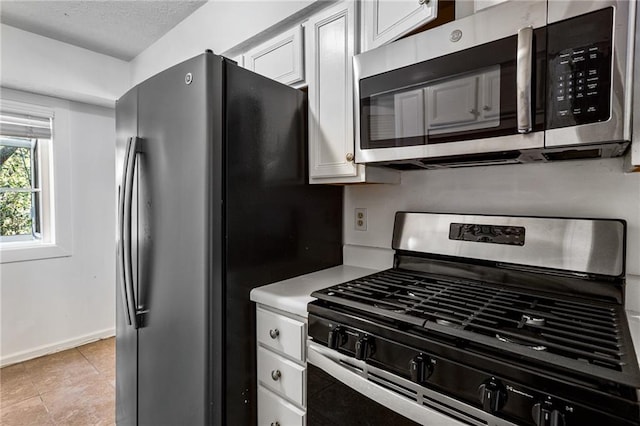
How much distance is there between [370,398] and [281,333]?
0.43m

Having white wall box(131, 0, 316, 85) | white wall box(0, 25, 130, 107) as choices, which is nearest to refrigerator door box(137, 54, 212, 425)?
white wall box(131, 0, 316, 85)

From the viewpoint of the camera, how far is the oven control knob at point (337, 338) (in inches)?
39.9

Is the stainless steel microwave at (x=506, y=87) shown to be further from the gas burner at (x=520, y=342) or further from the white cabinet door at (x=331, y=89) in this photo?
the gas burner at (x=520, y=342)

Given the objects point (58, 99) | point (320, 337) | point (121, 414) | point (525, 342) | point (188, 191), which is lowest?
point (121, 414)

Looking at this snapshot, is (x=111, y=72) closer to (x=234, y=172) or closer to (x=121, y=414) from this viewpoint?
(x=234, y=172)

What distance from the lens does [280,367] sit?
4.11 feet

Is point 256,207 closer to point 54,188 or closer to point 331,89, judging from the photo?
point 331,89

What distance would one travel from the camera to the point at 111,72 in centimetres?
296

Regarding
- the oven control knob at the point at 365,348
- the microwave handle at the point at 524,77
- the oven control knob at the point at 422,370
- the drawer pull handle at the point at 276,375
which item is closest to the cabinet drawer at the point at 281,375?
the drawer pull handle at the point at 276,375

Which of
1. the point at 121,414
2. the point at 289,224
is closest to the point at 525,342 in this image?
the point at 289,224

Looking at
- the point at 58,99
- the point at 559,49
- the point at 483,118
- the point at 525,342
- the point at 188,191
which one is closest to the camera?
the point at 525,342

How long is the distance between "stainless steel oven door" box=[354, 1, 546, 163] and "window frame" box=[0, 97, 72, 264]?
2.77 metres

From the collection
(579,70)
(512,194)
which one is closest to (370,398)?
(512,194)

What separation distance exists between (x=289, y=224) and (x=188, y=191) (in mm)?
456
